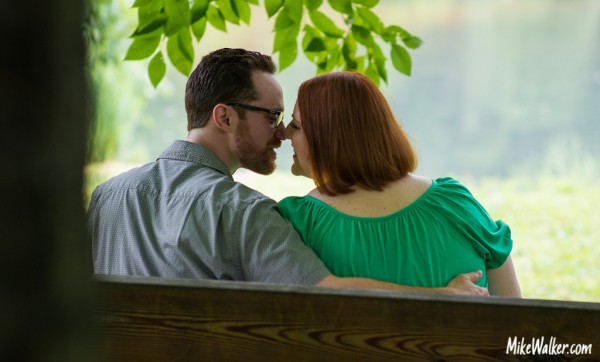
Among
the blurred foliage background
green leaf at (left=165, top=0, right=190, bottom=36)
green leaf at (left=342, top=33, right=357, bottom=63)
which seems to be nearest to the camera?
green leaf at (left=165, top=0, right=190, bottom=36)

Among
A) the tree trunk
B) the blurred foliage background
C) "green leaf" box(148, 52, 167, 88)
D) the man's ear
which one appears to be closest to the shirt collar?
the man's ear

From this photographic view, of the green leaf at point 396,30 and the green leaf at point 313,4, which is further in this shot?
the green leaf at point 396,30

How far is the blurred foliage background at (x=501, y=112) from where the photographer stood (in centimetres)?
738

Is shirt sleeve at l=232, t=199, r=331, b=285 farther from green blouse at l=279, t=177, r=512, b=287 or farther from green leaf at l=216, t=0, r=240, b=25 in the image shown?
green leaf at l=216, t=0, r=240, b=25

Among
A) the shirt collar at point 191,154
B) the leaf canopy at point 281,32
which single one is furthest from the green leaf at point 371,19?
the shirt collar at point 191,154

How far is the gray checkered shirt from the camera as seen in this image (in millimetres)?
1924

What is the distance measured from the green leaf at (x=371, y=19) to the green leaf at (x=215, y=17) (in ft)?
1.38

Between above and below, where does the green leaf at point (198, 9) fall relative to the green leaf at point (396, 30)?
below

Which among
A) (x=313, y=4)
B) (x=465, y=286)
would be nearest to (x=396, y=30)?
(x=313, y=4)

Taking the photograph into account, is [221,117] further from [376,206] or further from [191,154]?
[376,206]

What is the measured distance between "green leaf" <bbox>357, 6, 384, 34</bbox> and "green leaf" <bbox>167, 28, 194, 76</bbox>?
54cm

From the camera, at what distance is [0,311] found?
18.8 inches

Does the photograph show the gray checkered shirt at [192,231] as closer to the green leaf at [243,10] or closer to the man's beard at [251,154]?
the man's beard at [251,154]

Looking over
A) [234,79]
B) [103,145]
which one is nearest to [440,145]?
[234,79]
